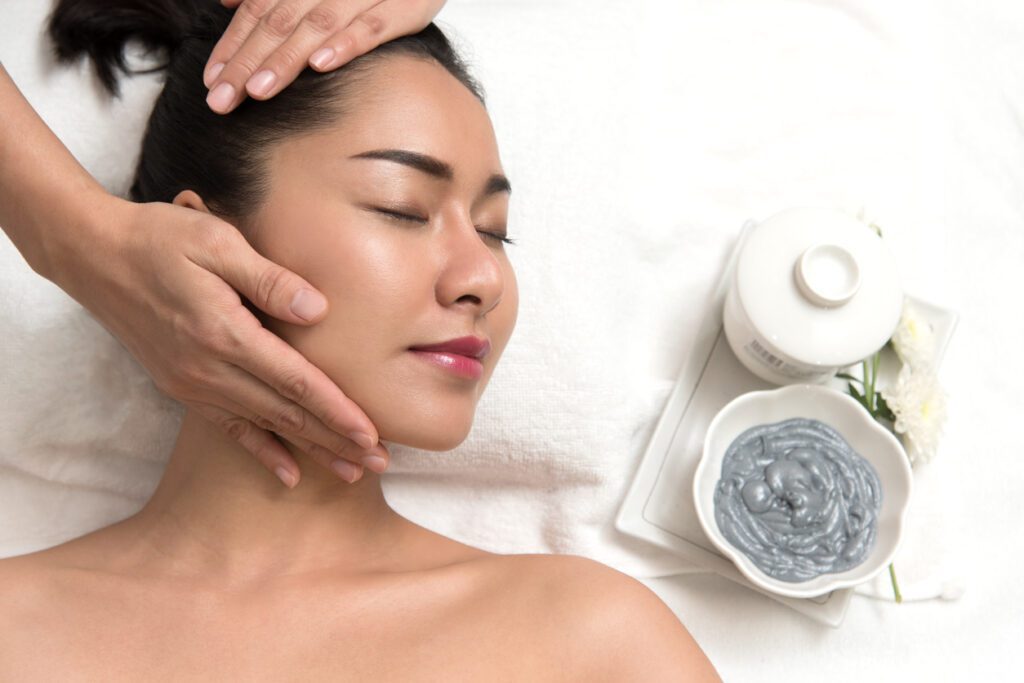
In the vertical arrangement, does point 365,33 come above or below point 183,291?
above

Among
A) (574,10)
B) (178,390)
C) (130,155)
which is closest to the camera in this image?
(178,390)

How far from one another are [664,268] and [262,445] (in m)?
0.80

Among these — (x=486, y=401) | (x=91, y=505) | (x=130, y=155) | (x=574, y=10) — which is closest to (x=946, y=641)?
(x=486, y=401)

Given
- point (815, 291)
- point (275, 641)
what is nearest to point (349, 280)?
point (275, 641)

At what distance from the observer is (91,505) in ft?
5.11

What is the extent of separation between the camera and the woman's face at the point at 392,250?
114 centimetres

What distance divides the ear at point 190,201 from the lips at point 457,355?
329 mm

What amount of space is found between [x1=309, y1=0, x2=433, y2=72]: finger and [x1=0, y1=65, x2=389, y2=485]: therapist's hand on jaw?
0.26 metres

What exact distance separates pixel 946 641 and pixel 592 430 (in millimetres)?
680

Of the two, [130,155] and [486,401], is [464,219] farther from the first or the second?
[130,155]

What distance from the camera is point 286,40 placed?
1223 millimetres

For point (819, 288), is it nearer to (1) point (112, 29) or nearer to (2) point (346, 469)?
(2) point (346, 469)

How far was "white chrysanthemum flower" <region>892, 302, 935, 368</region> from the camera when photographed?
156cm

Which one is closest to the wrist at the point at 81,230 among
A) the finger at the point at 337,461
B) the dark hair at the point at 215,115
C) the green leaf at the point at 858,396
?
the dark hair at the point at 215,115
